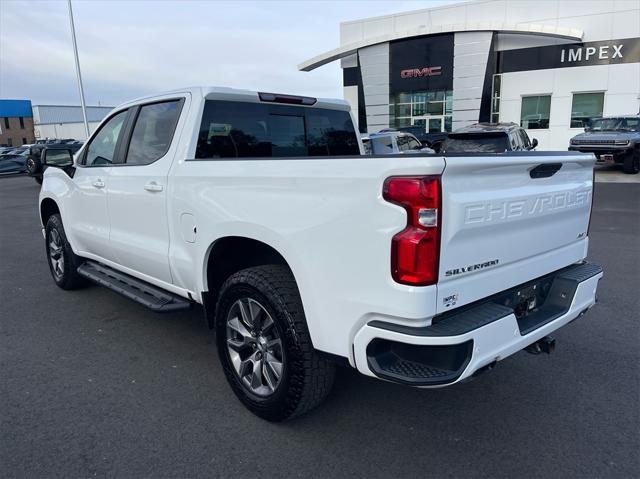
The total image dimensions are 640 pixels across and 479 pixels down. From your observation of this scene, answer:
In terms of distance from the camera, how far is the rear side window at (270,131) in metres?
3.60

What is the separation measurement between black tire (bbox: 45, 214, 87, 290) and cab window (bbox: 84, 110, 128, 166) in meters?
1.04

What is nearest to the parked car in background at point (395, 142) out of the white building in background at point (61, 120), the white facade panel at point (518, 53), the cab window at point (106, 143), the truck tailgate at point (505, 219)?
the cab window at point (106, 143)

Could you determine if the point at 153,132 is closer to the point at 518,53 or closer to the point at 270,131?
the point at 270,131

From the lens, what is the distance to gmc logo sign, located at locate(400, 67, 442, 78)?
27828mm

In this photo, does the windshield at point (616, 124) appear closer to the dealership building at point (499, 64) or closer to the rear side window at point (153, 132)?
the dealership building at point (499, 64)

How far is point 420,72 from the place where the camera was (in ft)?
92.8

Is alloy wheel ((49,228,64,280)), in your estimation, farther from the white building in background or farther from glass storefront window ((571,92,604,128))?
the white building in background

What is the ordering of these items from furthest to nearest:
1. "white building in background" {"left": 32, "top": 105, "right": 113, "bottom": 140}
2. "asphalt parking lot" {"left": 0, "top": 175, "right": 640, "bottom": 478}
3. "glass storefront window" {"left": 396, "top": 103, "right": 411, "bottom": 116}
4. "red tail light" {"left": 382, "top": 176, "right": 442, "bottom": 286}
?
"white building in background" {"left": 32, "top": 105, "right": 113, "bottom": 140} → "glass storefront window" {"left": 396, "top": 103, "right": 411, "bottom": 116} → "asphalt parking lot" {"left": 0, "top": 175, "right": 640, "bottom": 478} → "red tail light" {"left": 382, "top": 176, "right": 442, "bottom": 286}

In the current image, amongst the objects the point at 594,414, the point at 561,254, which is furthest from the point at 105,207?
the point at 594,414

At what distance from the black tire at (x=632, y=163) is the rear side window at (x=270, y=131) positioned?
16.0 m

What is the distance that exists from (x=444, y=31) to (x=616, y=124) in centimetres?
1199

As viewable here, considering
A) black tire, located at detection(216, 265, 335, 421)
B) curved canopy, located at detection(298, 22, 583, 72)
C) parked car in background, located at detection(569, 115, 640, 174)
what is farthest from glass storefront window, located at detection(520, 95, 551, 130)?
black tire, located at detection(216, 265, 335, 421)

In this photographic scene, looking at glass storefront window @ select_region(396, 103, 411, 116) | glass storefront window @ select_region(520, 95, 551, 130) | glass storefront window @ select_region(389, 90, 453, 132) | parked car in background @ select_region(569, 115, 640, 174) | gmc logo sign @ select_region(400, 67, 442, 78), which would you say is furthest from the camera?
glass storefront window @ select_region(396, 103, 411, 116)

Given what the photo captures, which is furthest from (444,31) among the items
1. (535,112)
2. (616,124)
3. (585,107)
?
(616,124)
